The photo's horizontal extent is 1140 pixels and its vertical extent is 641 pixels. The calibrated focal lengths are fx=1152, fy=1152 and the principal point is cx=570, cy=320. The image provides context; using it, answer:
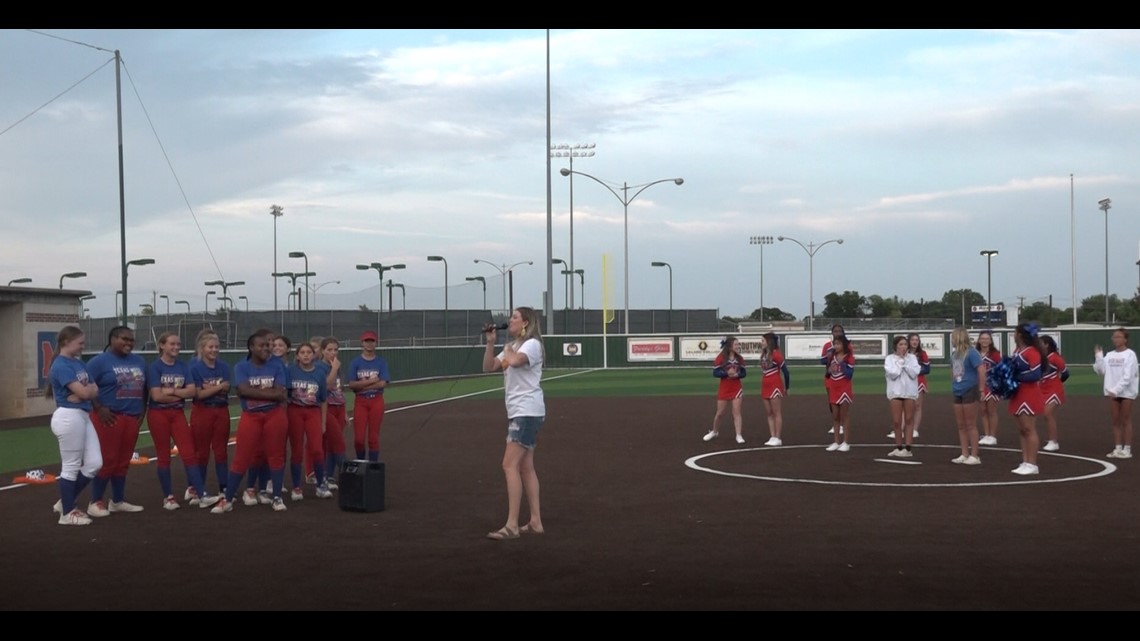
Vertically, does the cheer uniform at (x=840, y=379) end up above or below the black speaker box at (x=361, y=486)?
above

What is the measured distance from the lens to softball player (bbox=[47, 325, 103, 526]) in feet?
34.7

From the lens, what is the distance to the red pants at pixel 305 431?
40.8ft

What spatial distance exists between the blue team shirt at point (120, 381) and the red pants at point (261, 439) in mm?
1028

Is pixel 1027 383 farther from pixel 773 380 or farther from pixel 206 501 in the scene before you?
pixel 206 501

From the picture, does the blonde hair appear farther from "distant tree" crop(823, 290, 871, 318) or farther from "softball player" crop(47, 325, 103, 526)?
"distant tree" crop(823, 290, 871, 318)

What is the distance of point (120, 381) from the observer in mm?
11305

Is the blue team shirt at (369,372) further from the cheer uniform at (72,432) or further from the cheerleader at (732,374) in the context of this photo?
the cheerleader at (732,374)

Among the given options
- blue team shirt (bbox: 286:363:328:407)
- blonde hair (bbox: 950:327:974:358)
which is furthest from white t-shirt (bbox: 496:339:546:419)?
blonde hair (bbox: 950:327:974:358)

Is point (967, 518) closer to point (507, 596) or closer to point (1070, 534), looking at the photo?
point (1070, 534)

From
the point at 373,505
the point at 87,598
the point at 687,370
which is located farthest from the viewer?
the point at 687,370

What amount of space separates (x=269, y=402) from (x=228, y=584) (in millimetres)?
3930

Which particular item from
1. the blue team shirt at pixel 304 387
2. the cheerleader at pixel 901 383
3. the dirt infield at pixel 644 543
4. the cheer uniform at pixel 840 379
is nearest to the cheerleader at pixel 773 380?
the cheer uniform at pixel 840 379
